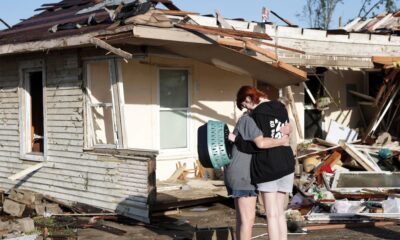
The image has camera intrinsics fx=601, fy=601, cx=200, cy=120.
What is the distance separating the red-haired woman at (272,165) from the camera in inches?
232

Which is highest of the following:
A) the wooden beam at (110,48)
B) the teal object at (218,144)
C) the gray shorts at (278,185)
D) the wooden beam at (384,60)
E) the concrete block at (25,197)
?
the wooden beam at (384,60)

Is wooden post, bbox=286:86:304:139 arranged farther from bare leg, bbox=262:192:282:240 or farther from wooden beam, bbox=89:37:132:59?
bare leg, bbox=262:192:282:240

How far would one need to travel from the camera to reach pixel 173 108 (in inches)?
452

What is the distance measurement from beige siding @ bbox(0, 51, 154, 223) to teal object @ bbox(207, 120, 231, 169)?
9.68ft

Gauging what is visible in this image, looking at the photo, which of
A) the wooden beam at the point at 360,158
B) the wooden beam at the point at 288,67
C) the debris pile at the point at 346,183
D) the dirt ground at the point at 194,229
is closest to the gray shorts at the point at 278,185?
the dirt ground at the point at 194,229

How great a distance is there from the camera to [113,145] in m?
9.99

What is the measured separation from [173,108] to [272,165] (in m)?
5.76

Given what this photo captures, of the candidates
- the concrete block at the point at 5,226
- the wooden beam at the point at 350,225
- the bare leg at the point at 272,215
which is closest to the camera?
the bare leg at the point at 272,215

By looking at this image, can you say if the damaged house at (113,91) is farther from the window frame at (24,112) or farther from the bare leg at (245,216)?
the bare leg at (245,216)

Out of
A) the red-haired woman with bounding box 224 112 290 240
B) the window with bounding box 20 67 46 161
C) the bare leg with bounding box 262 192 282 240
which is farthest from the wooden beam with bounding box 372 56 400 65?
the bare leg with bounding box 262 192 282 240

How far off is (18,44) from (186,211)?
4.32m

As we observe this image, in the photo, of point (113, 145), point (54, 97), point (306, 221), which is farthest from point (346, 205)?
point (54, 97)

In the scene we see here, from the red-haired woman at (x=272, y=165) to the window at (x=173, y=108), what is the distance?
536cm

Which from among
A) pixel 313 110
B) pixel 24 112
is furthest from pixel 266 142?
pixel 313 110
